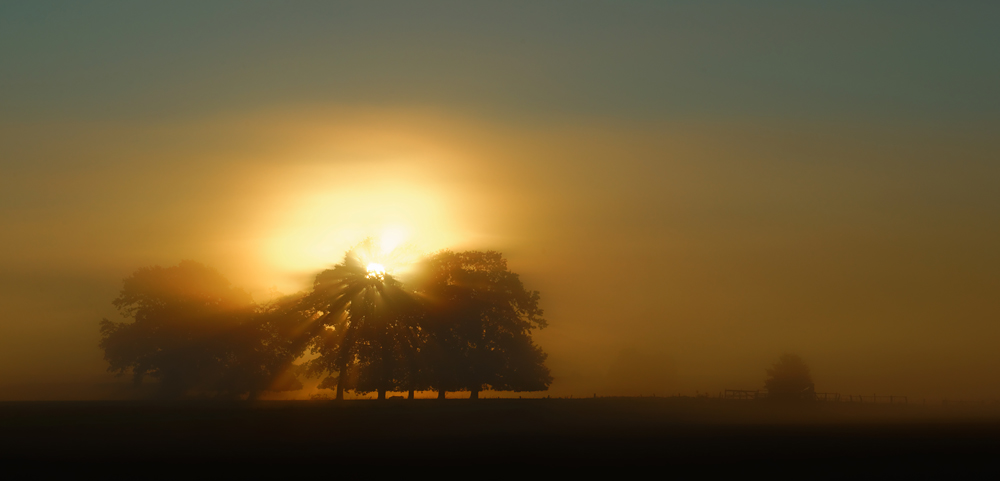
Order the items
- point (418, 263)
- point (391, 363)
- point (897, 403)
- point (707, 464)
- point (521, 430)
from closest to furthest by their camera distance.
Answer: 1. point (707, 464)
2. point (521, 430)
3. point (391, 363)
4. point (418, 263)
5. point (897, 403)

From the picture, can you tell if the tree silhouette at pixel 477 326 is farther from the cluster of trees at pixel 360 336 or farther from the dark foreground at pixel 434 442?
the dark foreground at pixel 434 442

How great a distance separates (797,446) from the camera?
95.9 ft

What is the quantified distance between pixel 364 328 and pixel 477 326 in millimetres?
9286

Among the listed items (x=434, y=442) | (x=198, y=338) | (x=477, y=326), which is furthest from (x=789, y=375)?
(x=434, y=442)

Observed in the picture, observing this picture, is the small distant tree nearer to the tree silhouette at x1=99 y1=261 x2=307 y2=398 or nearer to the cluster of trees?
the cluster of trees

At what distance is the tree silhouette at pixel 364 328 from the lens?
196 ft

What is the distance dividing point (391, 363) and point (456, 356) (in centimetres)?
529

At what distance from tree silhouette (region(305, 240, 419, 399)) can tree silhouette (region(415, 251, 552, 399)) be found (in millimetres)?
1843

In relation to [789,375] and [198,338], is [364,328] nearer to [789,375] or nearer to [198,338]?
[198,338]

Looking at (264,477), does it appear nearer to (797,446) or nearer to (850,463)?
(850,463)

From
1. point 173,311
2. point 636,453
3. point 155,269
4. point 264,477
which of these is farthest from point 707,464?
point 155,269

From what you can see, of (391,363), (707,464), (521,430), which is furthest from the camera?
(391,363)

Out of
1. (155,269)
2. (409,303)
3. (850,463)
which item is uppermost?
(155,269)

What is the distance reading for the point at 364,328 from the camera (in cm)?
6094
